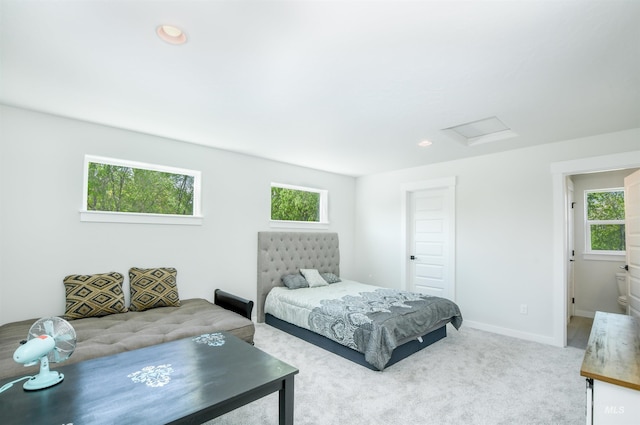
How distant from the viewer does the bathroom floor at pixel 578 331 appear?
3.65m

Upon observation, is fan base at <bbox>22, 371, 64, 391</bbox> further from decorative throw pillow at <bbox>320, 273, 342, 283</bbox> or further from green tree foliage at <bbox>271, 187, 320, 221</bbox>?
decorative throw pillow at <bbox>320, 273, 342, 283</bbox>

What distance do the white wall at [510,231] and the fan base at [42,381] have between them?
176 inches

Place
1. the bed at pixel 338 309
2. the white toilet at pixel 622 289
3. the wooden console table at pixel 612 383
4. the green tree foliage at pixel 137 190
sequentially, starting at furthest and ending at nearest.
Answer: the white toilet at pixel 622 289 → the green tree foliage at pixel 137 190 → the bed at pixel 338 309 → the wooden console table at pixel 612 383

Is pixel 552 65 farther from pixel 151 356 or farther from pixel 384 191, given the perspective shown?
pixel 384 191

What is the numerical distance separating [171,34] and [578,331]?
18.3 feet

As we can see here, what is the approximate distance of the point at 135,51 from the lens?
188 cm

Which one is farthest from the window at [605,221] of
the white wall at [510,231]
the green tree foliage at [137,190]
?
the green tree foliage at [137,190]

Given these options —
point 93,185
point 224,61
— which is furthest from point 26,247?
point 224,61

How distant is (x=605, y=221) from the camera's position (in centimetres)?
477

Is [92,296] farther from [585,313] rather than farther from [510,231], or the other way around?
[585,313]

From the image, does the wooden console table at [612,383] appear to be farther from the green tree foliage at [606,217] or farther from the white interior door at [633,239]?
the green tree foliage at [606,217]

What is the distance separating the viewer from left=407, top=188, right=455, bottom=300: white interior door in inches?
182

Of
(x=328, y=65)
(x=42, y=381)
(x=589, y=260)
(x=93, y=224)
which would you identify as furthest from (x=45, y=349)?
(x=589, y=260)

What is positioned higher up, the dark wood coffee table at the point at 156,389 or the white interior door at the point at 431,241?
the white interior door at the point at 431,241
